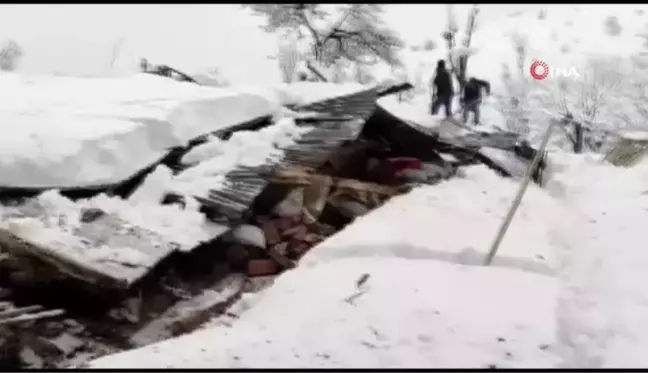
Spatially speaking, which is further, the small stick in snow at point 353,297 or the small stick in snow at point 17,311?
the small stick in snow at point 353,297

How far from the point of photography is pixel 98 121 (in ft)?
7.50

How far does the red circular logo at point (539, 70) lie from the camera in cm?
232

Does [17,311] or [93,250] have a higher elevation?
[93,250]

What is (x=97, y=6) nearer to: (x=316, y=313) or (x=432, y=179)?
(x=316, y=313)

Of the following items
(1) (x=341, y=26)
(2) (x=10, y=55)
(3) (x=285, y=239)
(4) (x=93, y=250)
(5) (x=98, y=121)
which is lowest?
(3) (x=285, y=239)

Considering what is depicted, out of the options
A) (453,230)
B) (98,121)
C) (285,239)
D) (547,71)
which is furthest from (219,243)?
(547,71)

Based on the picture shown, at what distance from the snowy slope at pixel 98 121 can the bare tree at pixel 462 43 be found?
0.81 meters

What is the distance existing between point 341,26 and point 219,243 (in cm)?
106

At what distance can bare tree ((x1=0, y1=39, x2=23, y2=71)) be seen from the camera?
2213 millimetres

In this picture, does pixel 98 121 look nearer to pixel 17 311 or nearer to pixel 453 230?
pixel 17 311

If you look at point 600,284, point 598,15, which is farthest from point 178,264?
point 598,15

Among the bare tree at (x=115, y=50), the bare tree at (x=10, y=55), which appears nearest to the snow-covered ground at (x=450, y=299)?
the bare tree at (x=115, y=50)

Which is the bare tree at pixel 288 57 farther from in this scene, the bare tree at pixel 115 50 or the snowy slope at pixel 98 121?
the bare tree at pixel 115 50

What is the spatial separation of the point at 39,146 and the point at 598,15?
2.01 meters
